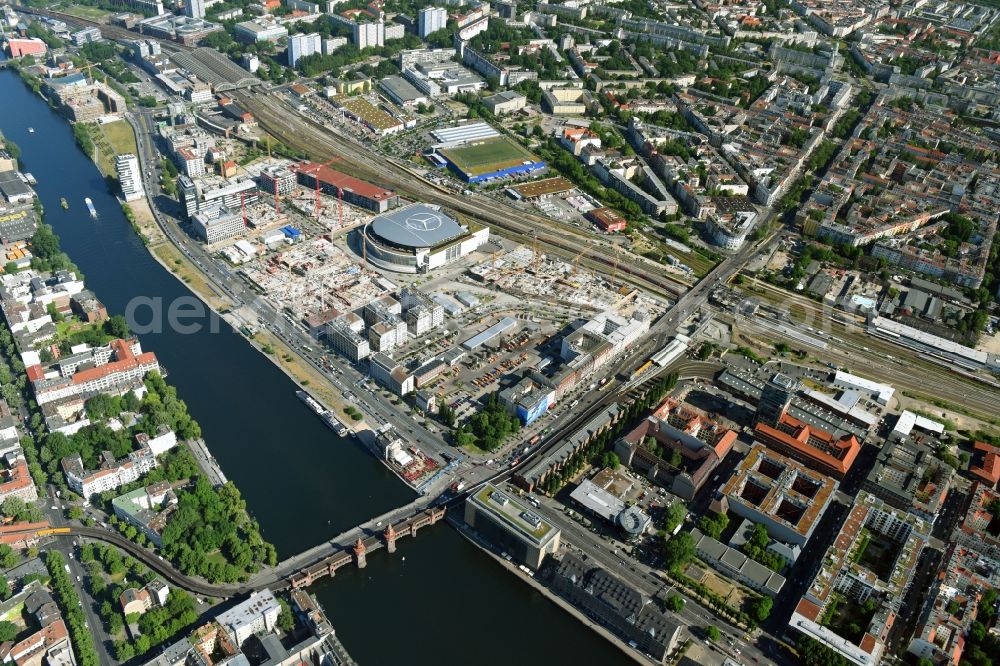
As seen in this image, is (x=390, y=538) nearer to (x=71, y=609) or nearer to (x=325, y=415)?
(x=325, y=415)

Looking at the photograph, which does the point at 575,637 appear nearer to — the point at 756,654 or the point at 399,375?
the point at 756,654

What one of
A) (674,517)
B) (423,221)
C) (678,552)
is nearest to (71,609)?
(678,552)

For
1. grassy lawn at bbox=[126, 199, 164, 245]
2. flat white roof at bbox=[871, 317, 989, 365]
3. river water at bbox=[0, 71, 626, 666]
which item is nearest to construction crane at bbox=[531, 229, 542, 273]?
river water at bbox=[0, 71, 626, 666]

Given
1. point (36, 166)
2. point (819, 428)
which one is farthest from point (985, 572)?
point (36, 166)

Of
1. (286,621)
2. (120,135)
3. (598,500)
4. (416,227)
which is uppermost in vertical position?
(120,135)

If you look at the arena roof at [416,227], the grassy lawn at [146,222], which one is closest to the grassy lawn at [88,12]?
the grassy lawn at [146,222]

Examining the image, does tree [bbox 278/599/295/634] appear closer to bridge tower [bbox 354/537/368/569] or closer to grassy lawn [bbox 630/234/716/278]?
bridge tower [bbox 354/537/368/569]
